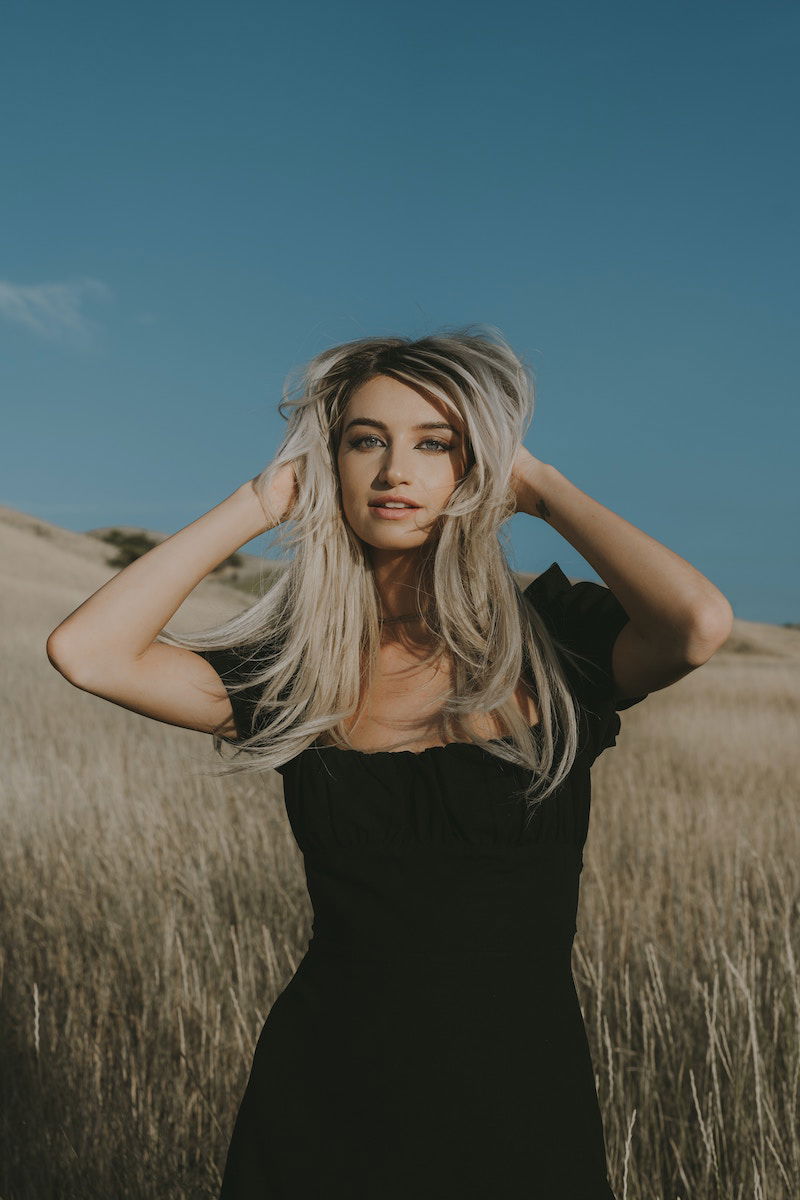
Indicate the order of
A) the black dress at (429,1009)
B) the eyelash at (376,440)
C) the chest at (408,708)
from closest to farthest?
1. the black dress at (429,1009)
2. the chest at (408,708)
3. the eyelash at (376,440)

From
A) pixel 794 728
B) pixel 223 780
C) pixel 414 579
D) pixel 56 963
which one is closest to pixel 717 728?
pixel 794 728

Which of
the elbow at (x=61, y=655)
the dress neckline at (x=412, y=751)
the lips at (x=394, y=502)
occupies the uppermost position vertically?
the lips at (x=394, y=502)

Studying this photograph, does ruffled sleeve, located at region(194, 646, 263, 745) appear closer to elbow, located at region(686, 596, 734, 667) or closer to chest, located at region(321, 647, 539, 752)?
chest, located at region(321, 647, 539, 752)

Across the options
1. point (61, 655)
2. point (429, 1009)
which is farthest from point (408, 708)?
point (61, 655)

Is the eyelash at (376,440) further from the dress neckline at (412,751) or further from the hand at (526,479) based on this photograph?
the dress neckline at (412,751)

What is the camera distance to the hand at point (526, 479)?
2.26 metres

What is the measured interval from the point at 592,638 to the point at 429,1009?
2.84 ft

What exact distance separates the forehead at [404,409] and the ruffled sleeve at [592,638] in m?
0.49

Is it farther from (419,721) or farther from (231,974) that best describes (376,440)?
(231,974)

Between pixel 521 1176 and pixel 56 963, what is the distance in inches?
135

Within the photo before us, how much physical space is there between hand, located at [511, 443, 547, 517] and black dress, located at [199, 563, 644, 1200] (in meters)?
0.58

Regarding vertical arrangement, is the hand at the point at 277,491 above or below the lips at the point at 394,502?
above

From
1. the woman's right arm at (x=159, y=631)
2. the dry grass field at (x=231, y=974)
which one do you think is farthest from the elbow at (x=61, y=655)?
the dry grass field at (x=231, y=974)

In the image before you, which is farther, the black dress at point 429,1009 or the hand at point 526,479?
the hand at point 526,479
